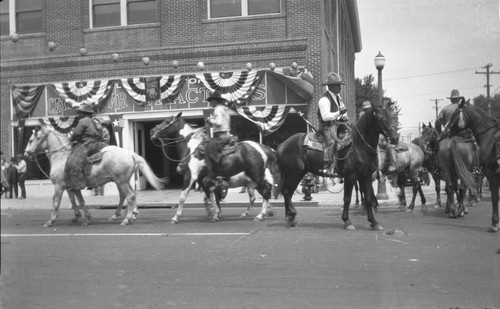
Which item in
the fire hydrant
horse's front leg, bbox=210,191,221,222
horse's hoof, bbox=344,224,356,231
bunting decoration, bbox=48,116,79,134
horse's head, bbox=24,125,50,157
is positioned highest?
bunting decoration, bbox=48,116,79,134

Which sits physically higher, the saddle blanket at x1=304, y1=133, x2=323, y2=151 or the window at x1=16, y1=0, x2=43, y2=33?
the window at x1=16, y1=0, x2=43, y2=33

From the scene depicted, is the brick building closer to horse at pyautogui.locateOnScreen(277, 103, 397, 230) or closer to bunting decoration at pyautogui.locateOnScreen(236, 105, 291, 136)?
bunting decoration at pyautogui.locateOnScreen(236, 105, 291, 136)

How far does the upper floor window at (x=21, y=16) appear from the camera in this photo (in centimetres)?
251

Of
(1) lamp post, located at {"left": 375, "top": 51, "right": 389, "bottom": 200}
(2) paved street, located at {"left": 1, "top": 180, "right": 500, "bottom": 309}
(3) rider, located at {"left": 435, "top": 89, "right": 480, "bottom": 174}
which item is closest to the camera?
(2) paved street, located at {"left": 1, "top": 180, "right": 500, "bottom": 309}

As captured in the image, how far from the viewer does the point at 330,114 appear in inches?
298

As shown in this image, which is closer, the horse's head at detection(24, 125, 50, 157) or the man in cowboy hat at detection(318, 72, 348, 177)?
the horse's head at detection(24, 125, 50, 157)

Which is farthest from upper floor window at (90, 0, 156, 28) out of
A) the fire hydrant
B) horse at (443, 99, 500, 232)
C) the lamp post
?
the fire hydrant

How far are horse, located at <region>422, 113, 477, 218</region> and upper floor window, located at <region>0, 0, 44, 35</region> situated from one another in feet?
26.0

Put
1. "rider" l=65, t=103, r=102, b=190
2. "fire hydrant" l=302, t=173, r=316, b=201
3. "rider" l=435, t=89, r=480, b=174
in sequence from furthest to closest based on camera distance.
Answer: "fire hydrant" l=302, t=173, r=316, b=201 → "rider" l=435, t=89, r=480, b=174 → "rider" l=65, t=103, r=102, b=190

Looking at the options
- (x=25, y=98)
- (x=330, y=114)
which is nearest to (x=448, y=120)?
(x=330, y=114)

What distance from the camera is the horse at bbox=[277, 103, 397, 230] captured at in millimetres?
8062

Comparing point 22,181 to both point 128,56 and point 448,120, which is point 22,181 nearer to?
point 128,56

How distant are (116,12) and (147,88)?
0.70 metres

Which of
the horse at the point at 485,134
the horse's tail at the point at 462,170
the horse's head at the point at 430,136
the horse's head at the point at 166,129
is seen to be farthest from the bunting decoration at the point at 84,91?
the horse's head at the point at 430,136
